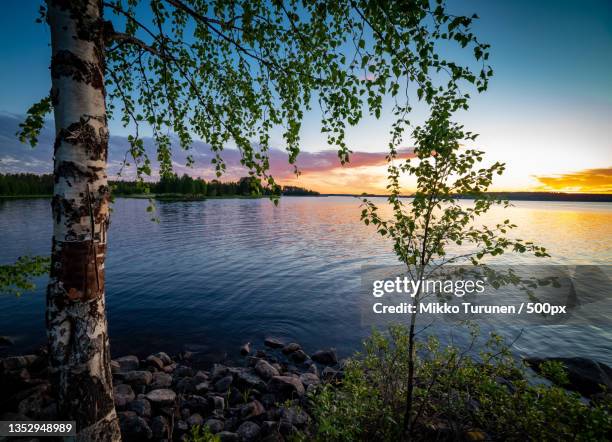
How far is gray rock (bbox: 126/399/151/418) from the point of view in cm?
652

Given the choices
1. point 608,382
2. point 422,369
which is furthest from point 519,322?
point 422,369

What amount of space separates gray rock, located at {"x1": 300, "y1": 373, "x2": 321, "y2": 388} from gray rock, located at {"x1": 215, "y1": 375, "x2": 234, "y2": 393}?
7.51 ft

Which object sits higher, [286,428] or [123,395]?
[123,395]

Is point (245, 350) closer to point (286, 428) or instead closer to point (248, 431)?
point (248, 431)

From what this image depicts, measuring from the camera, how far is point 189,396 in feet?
24.6

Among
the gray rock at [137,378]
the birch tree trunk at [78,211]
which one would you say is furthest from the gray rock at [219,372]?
the birch tree trunk at [78,211]

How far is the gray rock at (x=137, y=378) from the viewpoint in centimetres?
778

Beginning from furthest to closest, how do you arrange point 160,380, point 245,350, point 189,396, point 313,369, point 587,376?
point 245,350 < point 313,369 < point 587,376 < point 160,380 < point 189,396

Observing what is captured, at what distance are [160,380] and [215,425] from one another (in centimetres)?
300

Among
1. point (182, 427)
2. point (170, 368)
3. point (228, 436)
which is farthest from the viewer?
point (170, 368)

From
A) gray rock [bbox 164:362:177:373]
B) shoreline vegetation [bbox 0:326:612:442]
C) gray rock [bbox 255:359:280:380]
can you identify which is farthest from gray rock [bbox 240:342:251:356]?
gray rock [bbox 164:362:177:373]

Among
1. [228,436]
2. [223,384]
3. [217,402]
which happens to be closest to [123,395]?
[217,402]

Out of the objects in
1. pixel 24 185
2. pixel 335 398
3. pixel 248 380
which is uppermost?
pixel 24 185

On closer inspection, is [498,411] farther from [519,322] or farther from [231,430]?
[519,322]
